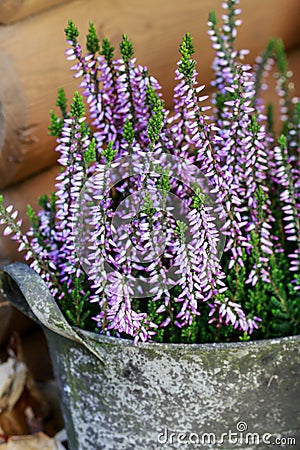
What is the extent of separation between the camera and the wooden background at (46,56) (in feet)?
4.65

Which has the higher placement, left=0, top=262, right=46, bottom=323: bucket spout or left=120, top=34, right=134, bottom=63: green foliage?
left=120, top=34, right=134, bottom=63: green foliage

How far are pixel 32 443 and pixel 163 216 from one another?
2.11 feet

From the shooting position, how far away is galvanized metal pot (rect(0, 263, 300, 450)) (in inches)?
44.1

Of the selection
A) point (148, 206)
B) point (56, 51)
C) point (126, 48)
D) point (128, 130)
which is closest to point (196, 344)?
point (148, 206)

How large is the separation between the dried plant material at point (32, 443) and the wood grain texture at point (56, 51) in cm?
52

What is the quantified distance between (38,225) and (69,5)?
0.49 meters

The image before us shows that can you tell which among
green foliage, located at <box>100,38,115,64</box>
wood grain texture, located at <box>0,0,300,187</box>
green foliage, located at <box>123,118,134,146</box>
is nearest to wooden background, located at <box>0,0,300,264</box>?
wood grain texture, located at <box>0,0,300,187</box>

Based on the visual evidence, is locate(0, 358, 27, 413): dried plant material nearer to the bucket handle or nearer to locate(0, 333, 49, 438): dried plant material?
locate(0, 333, 49, 438): dried plant material

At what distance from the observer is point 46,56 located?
4.76 ft

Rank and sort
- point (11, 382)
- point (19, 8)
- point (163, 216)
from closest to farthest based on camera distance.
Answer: point (163, 216)
point (19, 8)
point (11, 382)

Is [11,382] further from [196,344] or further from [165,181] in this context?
[165,181]

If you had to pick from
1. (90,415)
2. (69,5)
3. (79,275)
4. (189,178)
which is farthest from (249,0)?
(90,415)

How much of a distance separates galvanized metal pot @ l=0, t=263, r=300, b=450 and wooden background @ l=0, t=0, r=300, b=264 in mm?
340

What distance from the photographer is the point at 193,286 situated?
110 cm
